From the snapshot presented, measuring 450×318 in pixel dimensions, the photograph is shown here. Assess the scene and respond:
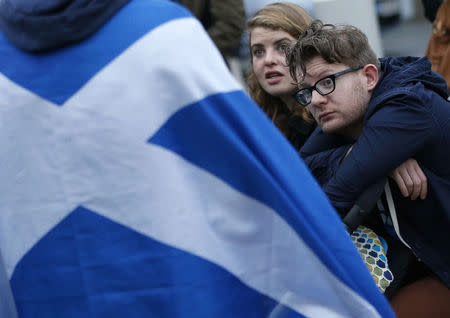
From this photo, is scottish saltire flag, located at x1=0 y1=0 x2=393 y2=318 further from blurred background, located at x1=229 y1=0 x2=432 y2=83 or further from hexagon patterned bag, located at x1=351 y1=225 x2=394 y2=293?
blurred background, located at x1=229 y1=0 x2=432 y2=83

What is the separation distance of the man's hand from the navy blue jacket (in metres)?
0.03

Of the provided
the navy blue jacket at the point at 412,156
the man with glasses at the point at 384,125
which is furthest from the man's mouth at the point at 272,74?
the navy blue jacket at the point at 412,156

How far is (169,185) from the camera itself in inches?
62.7

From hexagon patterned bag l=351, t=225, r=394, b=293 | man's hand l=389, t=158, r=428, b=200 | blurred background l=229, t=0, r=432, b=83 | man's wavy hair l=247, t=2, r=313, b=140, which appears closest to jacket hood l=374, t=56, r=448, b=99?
man's hand l=389, t=158, r=428, b=200

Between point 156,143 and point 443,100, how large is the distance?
108 cm

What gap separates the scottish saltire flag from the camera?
5.16 feet

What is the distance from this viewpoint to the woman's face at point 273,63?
3.22 m

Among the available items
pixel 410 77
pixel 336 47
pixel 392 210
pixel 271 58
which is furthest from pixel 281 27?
pixel 392 210

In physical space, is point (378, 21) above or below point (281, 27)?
below

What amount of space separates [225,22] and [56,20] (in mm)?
3079

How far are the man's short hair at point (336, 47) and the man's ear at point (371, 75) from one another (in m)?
0.03

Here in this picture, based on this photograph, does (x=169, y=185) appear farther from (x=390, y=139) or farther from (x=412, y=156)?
(x=412, y=156)

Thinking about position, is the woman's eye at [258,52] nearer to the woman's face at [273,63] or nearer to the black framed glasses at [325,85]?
the woman's face at [273,63]

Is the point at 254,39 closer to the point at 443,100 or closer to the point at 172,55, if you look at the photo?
the point at 443,100
